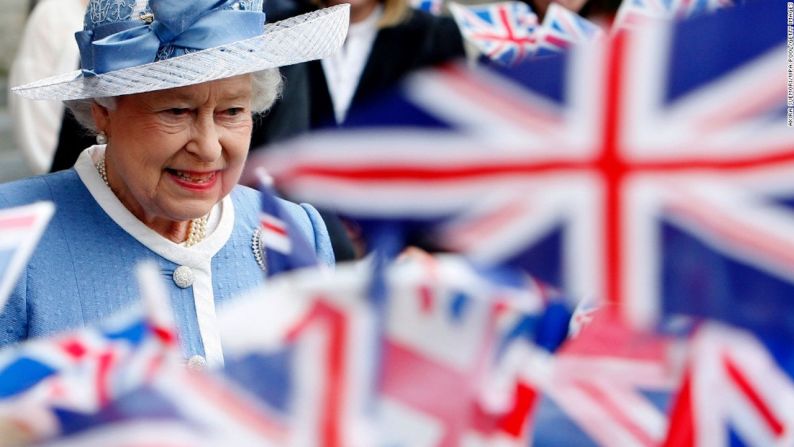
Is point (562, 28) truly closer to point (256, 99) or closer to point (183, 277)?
point (256, 99)

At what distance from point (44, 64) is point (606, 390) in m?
2.84

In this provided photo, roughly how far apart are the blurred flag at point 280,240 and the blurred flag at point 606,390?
0.31 meters

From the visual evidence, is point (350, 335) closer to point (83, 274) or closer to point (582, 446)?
point (582, 446)

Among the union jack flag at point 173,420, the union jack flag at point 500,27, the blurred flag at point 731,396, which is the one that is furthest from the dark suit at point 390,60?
the union jack flag at point 173,420

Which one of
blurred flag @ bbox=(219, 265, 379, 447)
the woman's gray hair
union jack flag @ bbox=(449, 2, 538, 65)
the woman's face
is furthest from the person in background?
blurred flag @ bbox=(219, 265, 379, 447)

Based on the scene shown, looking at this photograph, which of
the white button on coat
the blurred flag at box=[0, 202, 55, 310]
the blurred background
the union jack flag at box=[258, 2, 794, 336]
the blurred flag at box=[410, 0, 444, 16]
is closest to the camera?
the union jack flag at box=[258, 2, 794, 336]

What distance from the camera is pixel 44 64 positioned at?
4445 mm

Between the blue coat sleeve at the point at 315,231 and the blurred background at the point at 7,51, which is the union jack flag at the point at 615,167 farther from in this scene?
the blurred background at the point at 7,51

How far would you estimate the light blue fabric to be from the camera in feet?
9.22

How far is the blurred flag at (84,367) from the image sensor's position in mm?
1710

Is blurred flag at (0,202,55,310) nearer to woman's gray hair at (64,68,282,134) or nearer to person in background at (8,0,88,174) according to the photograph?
woman's gray hair at (64,68,282,134)

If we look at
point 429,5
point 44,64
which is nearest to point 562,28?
point 429,5

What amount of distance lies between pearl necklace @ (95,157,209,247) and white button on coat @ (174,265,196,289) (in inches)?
2.7

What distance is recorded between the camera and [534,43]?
431 cm
